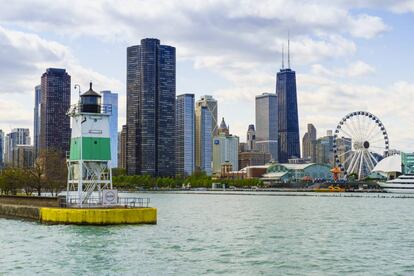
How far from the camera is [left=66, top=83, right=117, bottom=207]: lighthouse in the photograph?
215 ft

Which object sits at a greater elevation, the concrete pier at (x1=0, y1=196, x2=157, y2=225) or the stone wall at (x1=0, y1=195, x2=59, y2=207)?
the stone wall at (x1=0, y1=195, x2=59, y2=207)

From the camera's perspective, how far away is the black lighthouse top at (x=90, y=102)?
2653 inches

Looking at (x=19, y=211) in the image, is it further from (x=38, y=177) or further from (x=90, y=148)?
(x=38, y=177)

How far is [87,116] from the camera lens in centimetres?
6644

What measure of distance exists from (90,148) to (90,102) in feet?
16.1

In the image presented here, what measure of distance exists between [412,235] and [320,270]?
87.0 ft

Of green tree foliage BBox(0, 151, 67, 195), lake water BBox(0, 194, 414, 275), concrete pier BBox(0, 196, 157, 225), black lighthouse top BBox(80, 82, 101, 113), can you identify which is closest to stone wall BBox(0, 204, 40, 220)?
concrete pier BBox(0, 196, 157, 225)

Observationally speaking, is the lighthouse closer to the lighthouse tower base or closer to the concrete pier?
the lighthouse tower base

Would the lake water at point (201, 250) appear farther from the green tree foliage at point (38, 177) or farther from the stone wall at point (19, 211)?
the green tree foliage at point (38, 177)

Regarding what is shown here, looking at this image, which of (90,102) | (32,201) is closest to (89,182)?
(90,102)

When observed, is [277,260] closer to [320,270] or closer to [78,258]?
[320,270]

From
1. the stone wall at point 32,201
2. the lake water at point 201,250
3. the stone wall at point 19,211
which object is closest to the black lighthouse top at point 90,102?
the stone wall at point 32,201

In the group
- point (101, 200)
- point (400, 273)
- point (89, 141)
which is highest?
point (89, 141)

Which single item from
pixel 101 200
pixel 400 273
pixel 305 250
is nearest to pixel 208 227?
pixel 101 200
